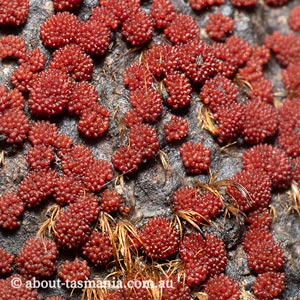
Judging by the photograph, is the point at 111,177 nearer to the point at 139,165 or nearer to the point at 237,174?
the point at 139,165

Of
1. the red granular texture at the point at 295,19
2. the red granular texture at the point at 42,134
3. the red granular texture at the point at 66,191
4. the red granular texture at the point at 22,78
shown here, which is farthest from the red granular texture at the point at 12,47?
the red granular texture at the point at 295,19

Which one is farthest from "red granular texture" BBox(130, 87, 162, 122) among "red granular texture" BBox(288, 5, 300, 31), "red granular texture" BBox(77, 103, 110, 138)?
"red granular texture" BBox(288, 5, 300, 31)

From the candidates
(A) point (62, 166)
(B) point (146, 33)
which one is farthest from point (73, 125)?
(B) point (146, 33)

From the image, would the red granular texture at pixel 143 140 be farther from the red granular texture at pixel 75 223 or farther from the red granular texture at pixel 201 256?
the red granular texture at pixel 201 256

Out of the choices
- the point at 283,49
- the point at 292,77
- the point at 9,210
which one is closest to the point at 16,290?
the point at 9,210

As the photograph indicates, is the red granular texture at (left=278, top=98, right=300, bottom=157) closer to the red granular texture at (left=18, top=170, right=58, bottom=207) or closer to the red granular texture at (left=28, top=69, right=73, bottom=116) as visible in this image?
the red granular texture at (left=28, top=69, right=73, bottom=116)

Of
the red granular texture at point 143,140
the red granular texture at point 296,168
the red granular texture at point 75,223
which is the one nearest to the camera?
the red granular texture at point 75,223
